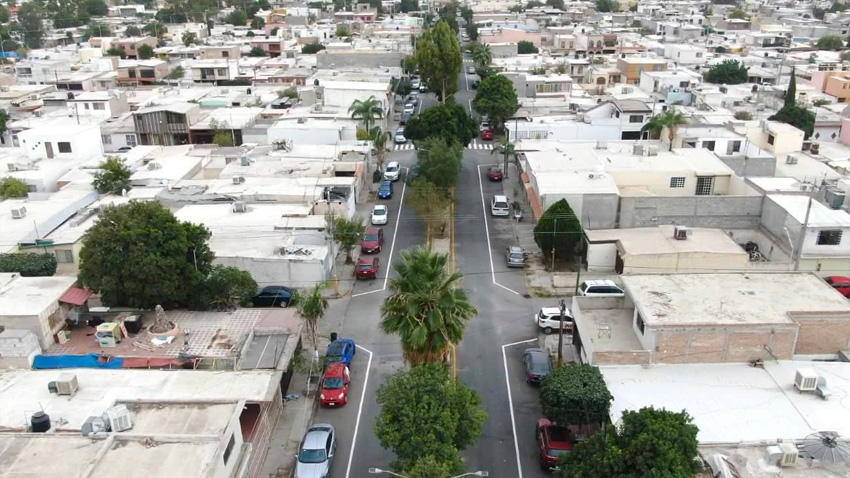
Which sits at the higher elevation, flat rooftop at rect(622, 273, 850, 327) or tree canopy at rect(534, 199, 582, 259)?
flat rooftop at rect(622, 273, 850, 327)

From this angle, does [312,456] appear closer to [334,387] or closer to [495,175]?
[334,387]

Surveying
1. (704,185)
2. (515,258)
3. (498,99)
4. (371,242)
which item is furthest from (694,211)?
(498,99)

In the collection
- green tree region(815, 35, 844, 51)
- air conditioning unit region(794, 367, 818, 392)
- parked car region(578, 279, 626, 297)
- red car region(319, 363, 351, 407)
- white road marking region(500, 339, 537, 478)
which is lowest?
white road marking region(500, 339, 537, 478)

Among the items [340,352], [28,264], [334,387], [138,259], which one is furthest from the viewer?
[28,264]

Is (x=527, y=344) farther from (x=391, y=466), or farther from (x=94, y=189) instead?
(x=94, y=189)

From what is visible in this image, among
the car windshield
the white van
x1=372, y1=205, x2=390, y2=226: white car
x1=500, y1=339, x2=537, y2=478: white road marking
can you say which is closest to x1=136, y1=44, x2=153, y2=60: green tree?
x1=372, y1=205, x2=390, y2=226: white car

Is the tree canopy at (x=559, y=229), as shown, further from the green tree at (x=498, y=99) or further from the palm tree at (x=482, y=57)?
the palm tree at (x=482, y=57)

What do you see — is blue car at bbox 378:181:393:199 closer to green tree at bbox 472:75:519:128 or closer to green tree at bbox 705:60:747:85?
green tree at bbox 472:75:519:128
